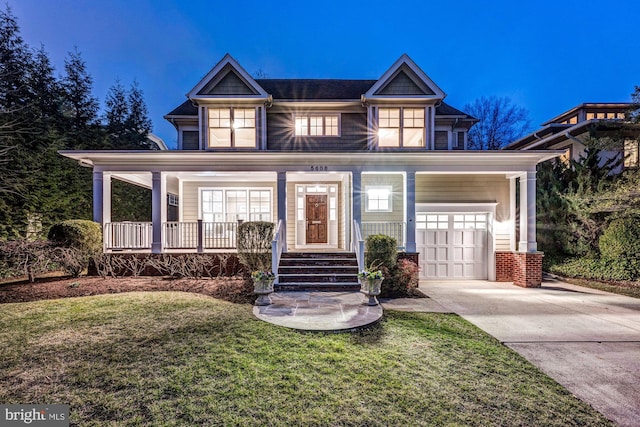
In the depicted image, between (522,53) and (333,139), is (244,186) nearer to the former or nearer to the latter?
(333,139)

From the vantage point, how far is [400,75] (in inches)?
406

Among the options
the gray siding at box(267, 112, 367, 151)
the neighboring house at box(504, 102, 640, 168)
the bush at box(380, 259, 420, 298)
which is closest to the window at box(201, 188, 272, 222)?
the gray siding at box(267, 112, 367, 151)

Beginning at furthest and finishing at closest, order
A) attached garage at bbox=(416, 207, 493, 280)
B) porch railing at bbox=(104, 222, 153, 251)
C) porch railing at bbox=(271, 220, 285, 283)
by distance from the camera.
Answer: attached garage at bbox=(416, 207, 493, 280) < porch railing at bbox=(104, 222, 153, 251) < porch railing at bbox=(271, 220, 285, 283)

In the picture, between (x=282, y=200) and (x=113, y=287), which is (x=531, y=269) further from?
(x=113, y=287)

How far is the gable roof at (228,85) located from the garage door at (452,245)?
7.46 meters

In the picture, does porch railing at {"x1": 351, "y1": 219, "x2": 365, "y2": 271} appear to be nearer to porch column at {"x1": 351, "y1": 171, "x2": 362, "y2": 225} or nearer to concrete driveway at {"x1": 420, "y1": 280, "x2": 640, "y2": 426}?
porch column at {"x1": 351, "y1": 171, "x2": 362, "y2": 225}

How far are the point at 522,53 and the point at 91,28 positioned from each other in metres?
182

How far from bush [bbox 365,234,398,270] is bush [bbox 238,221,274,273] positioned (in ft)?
9.41

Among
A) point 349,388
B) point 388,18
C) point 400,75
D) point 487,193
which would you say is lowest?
point 349,388

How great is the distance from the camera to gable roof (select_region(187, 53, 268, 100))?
10.1 metres

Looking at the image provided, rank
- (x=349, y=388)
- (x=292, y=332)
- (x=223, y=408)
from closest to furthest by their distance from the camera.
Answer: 1. (x=223, y=408)
2. (x=349, y=388)
3. (x=292, y=332)

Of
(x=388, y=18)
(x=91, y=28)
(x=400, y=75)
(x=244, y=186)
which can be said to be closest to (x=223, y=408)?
(x=244, y=186)

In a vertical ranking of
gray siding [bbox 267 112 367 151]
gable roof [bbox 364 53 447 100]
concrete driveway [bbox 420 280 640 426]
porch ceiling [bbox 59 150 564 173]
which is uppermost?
gable roof [bbox 364 53 447 100]

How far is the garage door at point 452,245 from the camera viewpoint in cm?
1068
